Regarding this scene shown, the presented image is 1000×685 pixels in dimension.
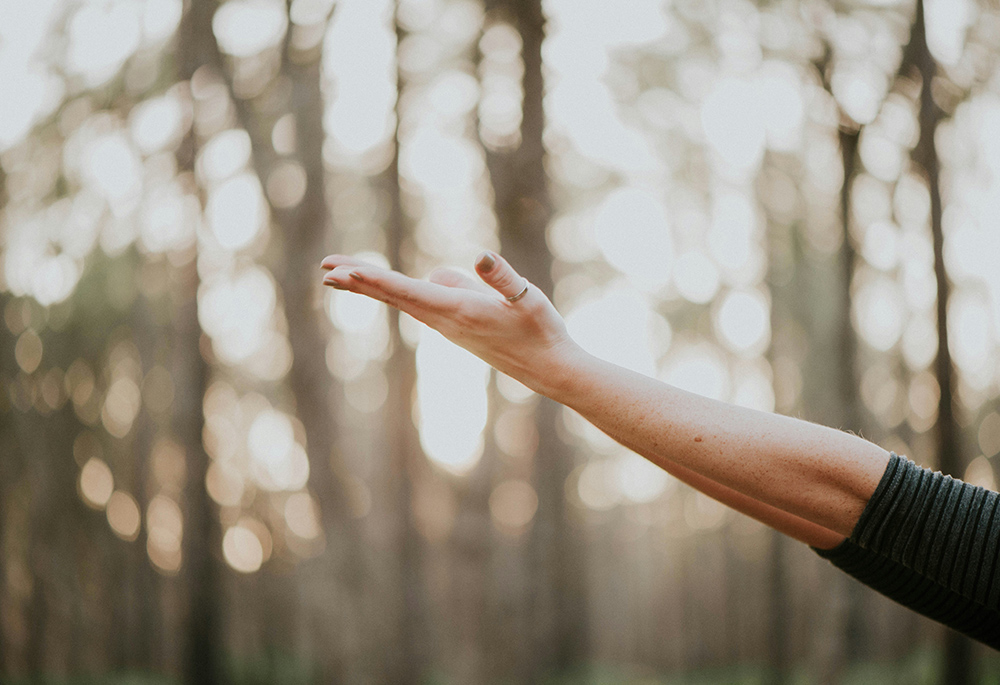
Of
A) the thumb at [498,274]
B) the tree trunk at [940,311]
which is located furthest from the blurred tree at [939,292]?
the thumb at [498,274]

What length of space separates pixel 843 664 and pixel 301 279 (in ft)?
18.4

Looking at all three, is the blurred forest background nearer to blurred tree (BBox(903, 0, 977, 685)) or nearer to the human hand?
blurred tree (BBox(903, 0, 977, 685))

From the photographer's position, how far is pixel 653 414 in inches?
39.7

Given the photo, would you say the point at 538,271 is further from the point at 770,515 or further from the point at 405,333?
the point at 770,515

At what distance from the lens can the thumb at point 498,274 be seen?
3.43 feet

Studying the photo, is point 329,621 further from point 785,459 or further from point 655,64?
point 655,64

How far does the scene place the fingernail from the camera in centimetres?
104

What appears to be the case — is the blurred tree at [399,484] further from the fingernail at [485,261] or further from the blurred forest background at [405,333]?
the fingernail at [485,261]

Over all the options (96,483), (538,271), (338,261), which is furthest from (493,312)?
(96,483)

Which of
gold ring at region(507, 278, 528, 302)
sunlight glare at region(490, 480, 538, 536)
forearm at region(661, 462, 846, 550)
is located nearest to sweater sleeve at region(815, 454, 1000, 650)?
forearm at region(661, 462, 846, 550)

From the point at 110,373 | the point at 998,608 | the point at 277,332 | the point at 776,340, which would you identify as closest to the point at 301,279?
the point at 277,332

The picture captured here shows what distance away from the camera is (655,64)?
6.59m

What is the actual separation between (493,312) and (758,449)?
506 millimetres

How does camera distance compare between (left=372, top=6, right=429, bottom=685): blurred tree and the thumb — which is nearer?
the thumb
